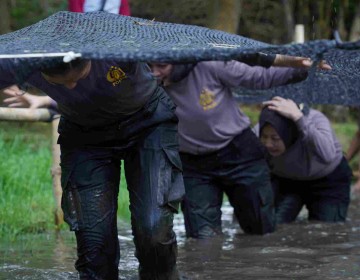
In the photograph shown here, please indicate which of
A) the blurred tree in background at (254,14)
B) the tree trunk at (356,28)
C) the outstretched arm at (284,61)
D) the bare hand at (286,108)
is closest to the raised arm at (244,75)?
the bare hand at (286,108)

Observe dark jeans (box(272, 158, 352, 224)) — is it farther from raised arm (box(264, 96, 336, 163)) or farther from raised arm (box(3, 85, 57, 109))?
raised arm (box(3, 85, 57, 109))

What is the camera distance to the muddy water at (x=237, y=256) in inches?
215

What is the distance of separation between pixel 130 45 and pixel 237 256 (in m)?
2.59

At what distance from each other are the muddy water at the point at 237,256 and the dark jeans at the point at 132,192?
821mm

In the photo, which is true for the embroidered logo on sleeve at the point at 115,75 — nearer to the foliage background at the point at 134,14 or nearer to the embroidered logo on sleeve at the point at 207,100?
the foliage background at the point at 134,14

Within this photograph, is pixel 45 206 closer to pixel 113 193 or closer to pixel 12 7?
pixel 113 193

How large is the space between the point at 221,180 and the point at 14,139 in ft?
13.2

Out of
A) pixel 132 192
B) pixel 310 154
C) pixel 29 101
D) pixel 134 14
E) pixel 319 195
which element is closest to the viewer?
pixel 132 192

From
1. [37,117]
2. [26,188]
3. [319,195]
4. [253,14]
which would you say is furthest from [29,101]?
[253,14]

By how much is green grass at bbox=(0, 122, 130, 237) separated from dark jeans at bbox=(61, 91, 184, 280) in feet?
7.56

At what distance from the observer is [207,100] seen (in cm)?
640

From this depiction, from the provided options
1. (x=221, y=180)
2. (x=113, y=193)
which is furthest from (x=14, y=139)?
(x=113, y=193)

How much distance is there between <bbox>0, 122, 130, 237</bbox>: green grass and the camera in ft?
22.8

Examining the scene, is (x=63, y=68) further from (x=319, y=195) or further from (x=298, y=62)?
(x=319, y=195)
